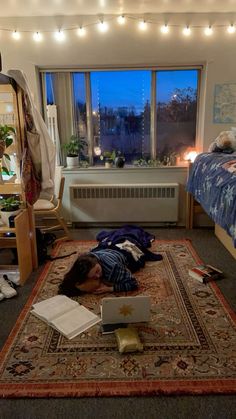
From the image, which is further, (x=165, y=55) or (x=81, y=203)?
(x=81, y=203)

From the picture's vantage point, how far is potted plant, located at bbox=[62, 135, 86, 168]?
402 centimetres

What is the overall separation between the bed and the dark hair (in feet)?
3.37

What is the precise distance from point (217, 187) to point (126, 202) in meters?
1.52

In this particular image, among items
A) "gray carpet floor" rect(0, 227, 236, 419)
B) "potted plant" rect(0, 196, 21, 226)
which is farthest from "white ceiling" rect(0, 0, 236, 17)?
"gray carpet floor" rect(0, 227, 236, 419)

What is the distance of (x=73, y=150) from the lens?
405 centimetres

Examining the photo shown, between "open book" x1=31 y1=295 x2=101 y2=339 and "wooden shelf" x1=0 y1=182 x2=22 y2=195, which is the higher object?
"wooden shelf" x1=0 y1=182 x2=22 y2=195

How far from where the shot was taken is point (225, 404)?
1.42 m

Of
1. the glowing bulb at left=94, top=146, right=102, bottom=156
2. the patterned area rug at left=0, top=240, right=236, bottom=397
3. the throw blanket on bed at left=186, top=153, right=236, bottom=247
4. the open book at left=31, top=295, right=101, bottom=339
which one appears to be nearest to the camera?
the patterned area rug at left=0, top=240, right=236, bottom=397

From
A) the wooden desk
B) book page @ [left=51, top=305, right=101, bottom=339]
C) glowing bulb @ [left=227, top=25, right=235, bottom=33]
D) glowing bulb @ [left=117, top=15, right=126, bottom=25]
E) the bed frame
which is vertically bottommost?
book page @ [left=51, top=305, right=101, bottom=339]

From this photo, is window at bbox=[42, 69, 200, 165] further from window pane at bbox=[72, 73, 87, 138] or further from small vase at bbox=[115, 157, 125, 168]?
small vase at bbox=[115, 157, 125, 168]

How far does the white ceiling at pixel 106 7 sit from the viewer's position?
309cm

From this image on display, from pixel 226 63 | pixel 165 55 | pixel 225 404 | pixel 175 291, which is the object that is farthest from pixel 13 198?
pixel 226 63

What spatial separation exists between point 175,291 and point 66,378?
3.66ft

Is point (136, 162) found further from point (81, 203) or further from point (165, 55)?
point (165, 55)
